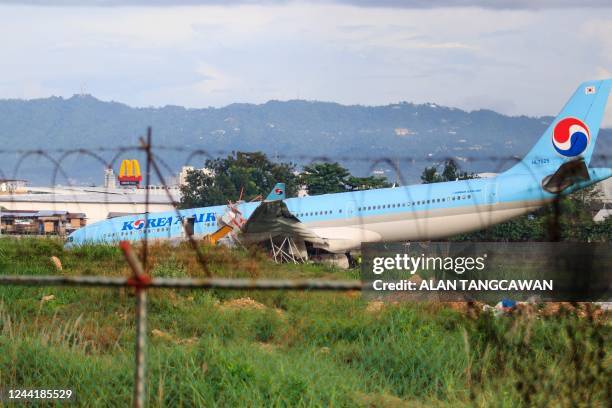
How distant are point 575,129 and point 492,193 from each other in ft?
11.8

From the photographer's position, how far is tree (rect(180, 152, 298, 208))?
29219 millimetres

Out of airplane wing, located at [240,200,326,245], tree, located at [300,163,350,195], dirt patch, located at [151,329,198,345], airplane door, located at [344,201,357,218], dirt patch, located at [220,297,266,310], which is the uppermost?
tree, located at [300,163,350,195]

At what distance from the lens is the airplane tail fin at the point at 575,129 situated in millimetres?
27141

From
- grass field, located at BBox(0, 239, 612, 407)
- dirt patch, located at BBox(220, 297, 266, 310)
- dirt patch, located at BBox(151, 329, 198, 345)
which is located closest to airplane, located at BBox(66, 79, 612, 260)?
dirt patch, located at BBox(220, 297, 266, 310)

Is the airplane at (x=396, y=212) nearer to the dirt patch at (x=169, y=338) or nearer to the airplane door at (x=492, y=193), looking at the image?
the airplane door at (x=492, y=193)

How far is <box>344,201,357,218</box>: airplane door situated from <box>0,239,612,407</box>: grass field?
13.4 metres

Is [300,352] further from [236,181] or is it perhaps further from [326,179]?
[236,181]

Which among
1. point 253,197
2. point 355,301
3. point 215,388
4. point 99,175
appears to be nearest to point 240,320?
point 355,301

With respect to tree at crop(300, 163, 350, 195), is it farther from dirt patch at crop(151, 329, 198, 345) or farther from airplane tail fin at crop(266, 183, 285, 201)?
dirt patch at crop(151, 329, 198, 345)

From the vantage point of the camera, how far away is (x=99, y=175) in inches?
7047

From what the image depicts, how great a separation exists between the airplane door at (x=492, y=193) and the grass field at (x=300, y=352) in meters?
13.1

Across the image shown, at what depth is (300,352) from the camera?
1020cm

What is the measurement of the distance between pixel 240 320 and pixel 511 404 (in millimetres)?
5110

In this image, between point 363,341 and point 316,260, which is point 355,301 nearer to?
point 363,341
